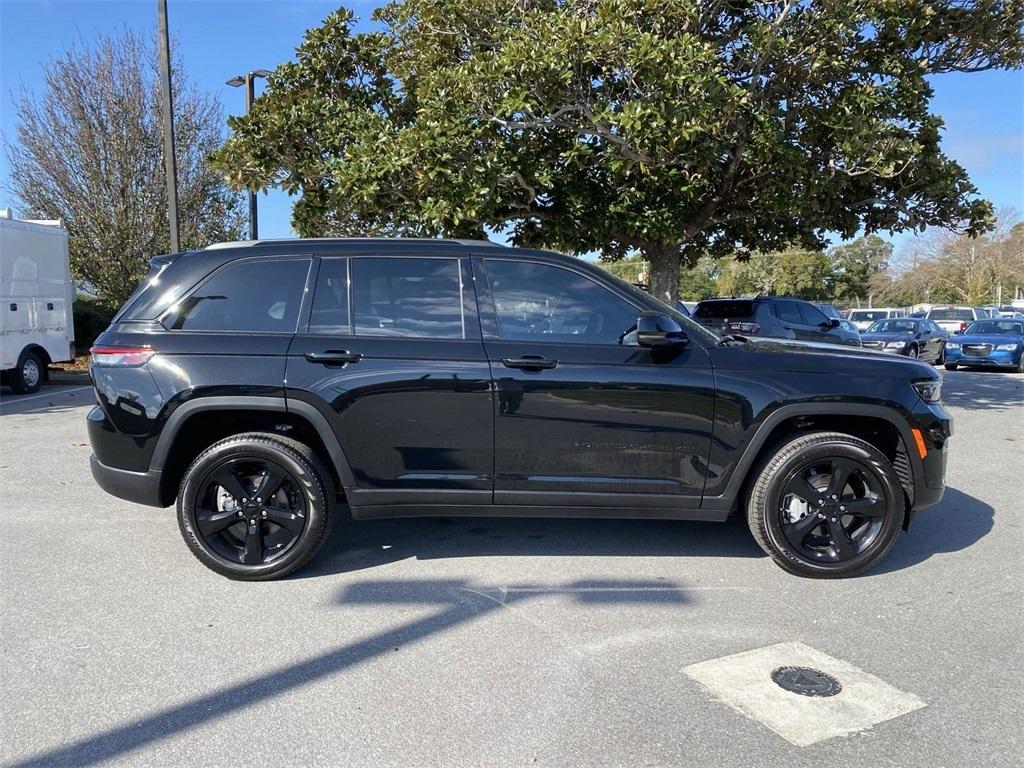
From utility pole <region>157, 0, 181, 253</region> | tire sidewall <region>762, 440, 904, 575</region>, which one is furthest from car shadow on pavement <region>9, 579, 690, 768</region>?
utility pole <region>157, 0, 181, 253</region>

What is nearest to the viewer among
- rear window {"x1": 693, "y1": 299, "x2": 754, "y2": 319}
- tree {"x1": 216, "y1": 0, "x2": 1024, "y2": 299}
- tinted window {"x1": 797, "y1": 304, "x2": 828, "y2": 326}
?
tree {"x1": 216, "y1": 0, "x2": 1024, "y2": 299}

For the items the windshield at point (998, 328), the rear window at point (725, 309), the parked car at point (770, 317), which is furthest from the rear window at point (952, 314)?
the rear window at point (725, 309)

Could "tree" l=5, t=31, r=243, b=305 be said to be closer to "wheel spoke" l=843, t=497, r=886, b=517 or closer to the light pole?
the light pole

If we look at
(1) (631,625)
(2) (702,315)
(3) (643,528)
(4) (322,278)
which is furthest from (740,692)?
(2) (702,315)

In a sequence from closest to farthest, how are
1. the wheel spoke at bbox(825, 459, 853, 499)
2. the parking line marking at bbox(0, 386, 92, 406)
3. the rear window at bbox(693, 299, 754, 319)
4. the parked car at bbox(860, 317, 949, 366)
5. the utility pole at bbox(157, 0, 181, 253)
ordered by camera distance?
1. the wheel spoke at bbox(825, 459, 853, 499)
2. the parking line marking at bbox(0, 386, 92, 406)
3. the utility pole at bbox(157, 0, 181, 253)
4. the rear window at bbox(693, 299, 754, 319)
5. the parked car at bbox(860, 317, 949, 366)

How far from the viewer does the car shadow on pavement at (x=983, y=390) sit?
11.9m

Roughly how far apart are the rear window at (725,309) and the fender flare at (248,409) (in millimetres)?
11165

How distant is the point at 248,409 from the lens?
4113 millimetres

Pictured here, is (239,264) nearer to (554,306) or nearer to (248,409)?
(248,409)

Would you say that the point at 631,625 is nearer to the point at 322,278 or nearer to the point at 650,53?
the point at 322,278

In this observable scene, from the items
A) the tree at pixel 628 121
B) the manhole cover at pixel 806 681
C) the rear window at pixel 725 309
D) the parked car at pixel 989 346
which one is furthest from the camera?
the parked car at pixel 989 346

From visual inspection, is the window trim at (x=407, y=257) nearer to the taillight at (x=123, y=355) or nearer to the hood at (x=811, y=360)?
the taillight at (x=123, y=355)

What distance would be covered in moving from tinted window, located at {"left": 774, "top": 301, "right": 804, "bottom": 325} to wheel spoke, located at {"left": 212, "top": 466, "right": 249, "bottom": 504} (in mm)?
12472

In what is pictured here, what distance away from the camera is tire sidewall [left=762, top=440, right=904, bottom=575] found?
4.16m
